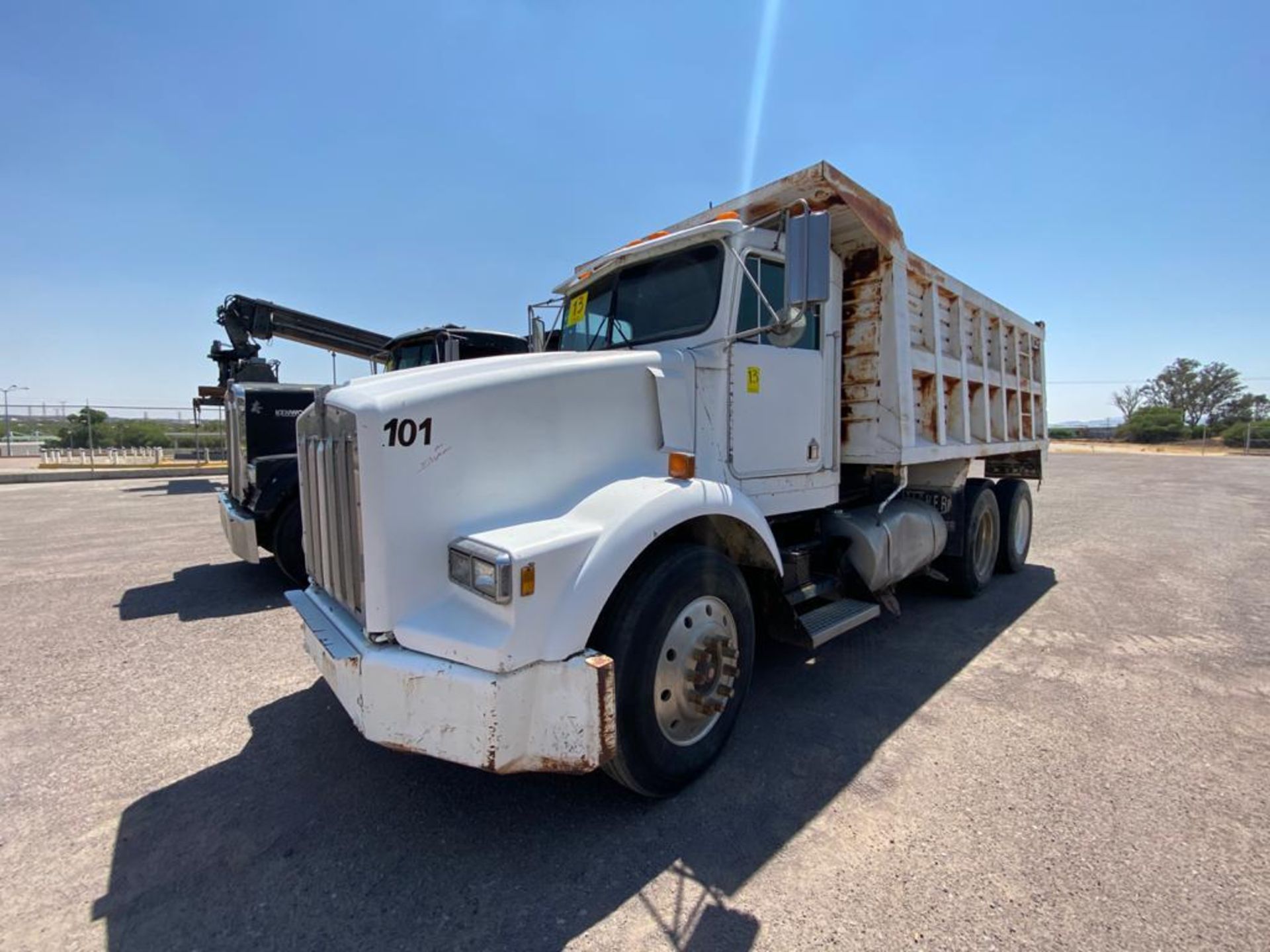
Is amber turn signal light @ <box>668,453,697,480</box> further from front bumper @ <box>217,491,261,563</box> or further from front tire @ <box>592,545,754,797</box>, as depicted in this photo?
front bumper @ <box>217,491,261,563</box>

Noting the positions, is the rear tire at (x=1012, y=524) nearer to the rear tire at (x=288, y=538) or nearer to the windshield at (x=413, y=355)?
the windshield at (x=413, y=355)

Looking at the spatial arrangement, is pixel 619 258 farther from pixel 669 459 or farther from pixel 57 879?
pixel 57 879

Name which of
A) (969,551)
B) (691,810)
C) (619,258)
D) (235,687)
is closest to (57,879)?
(235,687)

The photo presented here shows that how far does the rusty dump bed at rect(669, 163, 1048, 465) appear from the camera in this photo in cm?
388

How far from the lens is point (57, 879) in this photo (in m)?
2.17

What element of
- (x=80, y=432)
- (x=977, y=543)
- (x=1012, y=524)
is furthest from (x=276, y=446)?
(x=80, y=432)

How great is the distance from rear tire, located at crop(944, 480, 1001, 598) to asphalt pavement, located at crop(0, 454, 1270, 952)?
1063 millimetres

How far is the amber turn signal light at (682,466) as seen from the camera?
9.25 feet

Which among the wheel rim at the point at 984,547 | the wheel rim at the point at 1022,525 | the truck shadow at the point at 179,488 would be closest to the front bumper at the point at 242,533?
the wheel rim at the point at 984,547

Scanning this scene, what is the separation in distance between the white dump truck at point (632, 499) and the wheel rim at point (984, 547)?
182 cm

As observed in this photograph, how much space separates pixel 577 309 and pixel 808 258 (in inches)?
73.2

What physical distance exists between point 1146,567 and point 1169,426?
71.4 m

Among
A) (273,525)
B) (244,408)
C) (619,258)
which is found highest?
(619,258)

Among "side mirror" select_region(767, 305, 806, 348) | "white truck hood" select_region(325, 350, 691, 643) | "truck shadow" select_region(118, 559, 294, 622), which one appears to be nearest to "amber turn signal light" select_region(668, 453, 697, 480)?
"white truck hood" select_region(325, 350, 691, 643)
